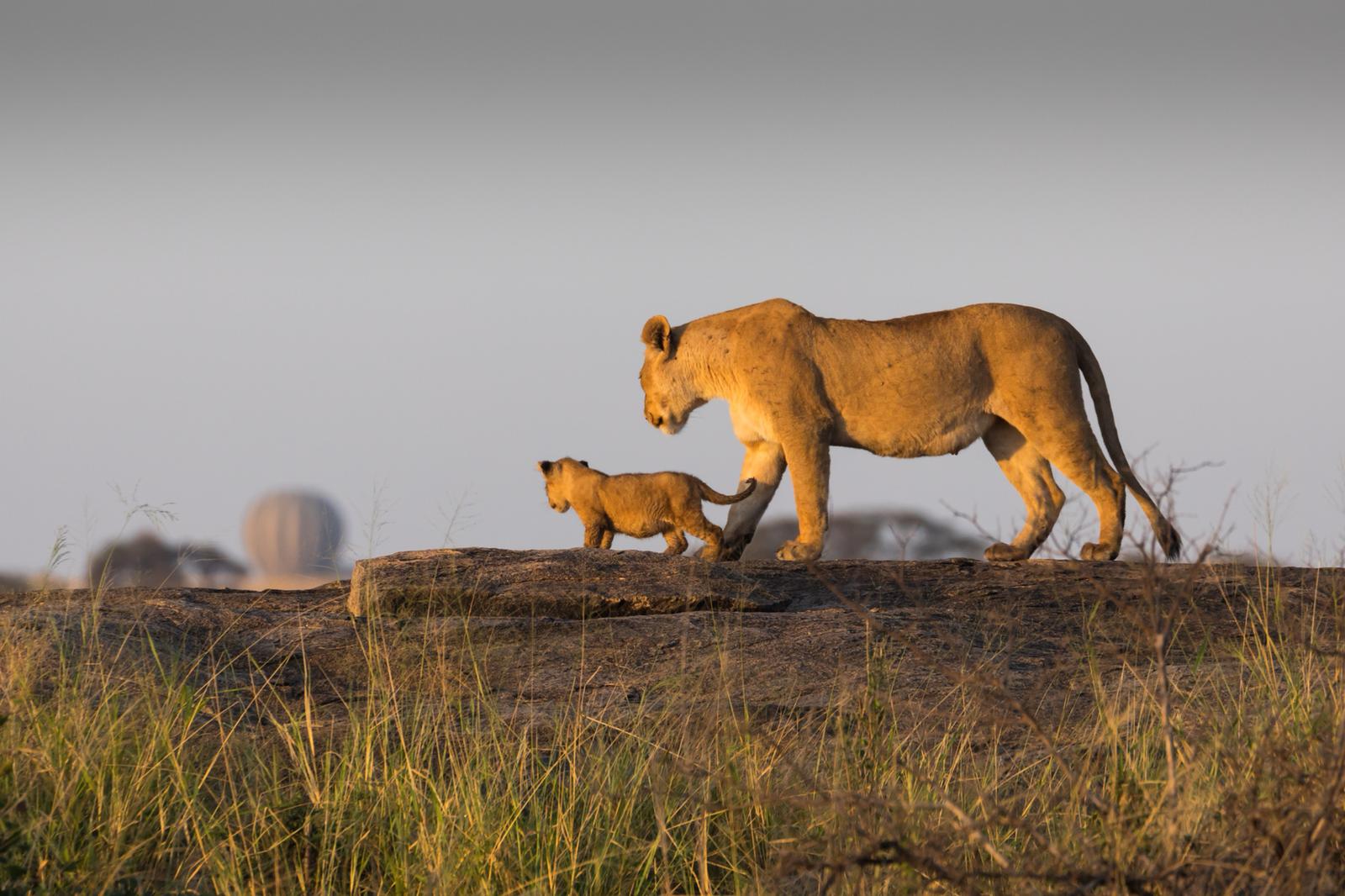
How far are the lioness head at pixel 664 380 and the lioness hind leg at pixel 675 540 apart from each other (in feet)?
3.40

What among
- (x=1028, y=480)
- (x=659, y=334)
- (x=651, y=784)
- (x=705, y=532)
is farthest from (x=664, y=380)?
(x=651, y=784)

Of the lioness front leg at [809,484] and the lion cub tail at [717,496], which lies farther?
the lion cub tail at [717,496]

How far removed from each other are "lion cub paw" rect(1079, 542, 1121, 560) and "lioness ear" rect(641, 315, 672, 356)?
321 cm

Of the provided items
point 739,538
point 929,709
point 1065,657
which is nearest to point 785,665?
point 929,709

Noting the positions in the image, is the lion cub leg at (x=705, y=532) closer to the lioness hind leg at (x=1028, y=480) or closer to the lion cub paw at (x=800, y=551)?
the lion cub paw at (x=800, y=551)

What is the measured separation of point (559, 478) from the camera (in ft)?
33.4

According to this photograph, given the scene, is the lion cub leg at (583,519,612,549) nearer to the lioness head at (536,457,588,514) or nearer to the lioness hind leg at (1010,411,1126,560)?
the lioness head at (536,457,588,514)

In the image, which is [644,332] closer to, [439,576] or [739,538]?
[739,538]

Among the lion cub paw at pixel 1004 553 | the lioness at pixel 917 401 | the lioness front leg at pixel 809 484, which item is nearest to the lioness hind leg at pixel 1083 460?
the lioness at pixel 917 401

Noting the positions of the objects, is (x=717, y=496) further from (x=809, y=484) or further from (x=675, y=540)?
(x=809, y=484)

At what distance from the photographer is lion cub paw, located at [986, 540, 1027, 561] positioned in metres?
9.45

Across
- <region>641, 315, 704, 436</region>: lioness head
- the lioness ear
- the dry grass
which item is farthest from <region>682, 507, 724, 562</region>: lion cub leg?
the dry grass

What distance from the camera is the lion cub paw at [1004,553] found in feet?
31.0

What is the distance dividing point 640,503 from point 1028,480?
2699mm
